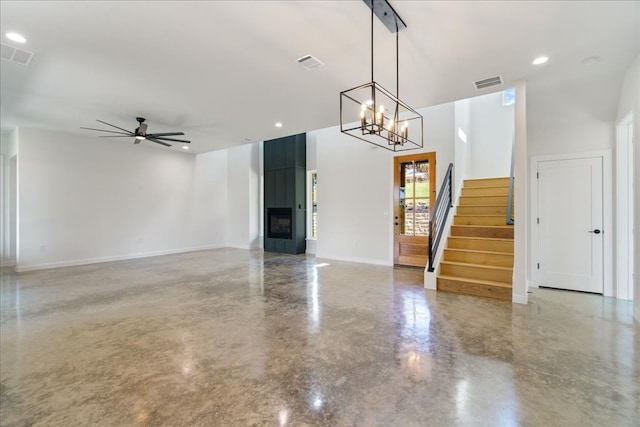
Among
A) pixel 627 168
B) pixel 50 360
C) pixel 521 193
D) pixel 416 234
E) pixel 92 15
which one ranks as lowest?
pixel 50 360

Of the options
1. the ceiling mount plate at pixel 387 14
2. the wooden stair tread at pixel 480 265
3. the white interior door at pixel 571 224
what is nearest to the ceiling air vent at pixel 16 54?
the ceiling mount plate at pixel 387 14

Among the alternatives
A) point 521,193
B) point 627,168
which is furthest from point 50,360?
point 627,168

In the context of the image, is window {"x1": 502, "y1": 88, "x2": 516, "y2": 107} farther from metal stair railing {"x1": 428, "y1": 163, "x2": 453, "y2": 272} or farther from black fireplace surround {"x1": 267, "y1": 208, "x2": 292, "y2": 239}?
black fireplace surround {"x1": 267, "y1": 208, "x2": 292, "y2": 239}

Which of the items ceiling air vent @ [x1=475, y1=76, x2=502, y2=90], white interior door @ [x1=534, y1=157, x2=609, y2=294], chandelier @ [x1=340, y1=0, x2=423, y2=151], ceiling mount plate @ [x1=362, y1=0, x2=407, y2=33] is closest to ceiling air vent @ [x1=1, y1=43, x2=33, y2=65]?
chandelier @ [x1=340, y1=0, x2=423, y2=151]

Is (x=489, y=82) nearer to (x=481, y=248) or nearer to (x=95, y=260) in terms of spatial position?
(x=481, y=248)

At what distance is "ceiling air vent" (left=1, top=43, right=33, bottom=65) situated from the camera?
2991mm

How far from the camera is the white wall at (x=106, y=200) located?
616 cm

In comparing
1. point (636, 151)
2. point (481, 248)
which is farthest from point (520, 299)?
point (636, 151)

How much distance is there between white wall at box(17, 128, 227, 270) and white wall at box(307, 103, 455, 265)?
424cm

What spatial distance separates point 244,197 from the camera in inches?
372

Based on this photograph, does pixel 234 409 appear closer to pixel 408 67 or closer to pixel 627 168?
pixel 408 67

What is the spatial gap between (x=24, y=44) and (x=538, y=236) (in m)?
7.17

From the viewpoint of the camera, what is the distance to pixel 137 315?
3.53 m

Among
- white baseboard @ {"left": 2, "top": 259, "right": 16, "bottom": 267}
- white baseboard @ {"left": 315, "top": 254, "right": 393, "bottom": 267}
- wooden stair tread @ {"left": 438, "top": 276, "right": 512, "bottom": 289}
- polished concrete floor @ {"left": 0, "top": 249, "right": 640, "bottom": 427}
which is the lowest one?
polished concrete floor @ {"left": 0, "top": 249, "right": 640, "bottom": 427}
